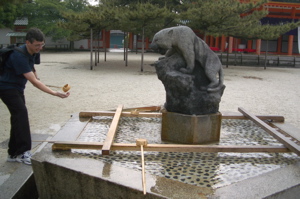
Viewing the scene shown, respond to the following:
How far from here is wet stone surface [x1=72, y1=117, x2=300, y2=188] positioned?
2.41 metres

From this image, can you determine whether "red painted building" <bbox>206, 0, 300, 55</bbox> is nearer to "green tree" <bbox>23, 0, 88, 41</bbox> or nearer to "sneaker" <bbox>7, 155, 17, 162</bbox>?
"green tree" <bbox>23, 0, 88, 41</bbox>

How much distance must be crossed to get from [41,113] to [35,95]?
6.28 feet

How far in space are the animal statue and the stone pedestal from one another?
37 centimetres

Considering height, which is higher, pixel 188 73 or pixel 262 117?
pixel 188 73

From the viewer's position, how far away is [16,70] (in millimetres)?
2828

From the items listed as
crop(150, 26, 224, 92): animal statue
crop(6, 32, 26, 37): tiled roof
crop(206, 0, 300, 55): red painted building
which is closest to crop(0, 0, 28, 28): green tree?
crop(6, 32, 26, 37): tiled roof

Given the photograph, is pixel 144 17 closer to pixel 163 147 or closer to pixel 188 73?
pixel 188 73

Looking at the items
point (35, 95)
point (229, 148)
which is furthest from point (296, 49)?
point (229, 148)

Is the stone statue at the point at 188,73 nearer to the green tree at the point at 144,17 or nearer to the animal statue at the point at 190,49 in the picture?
the animal statue at the point at 190,49

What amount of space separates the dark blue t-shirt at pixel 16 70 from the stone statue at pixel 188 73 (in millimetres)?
1423

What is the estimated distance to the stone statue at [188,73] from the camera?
319 cm

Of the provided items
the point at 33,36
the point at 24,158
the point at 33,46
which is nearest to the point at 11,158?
the point at 24,158

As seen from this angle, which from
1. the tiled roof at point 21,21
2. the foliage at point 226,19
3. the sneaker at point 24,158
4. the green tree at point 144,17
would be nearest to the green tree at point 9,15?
the tiled roof at point 21,21

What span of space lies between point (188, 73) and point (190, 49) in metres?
0.27
